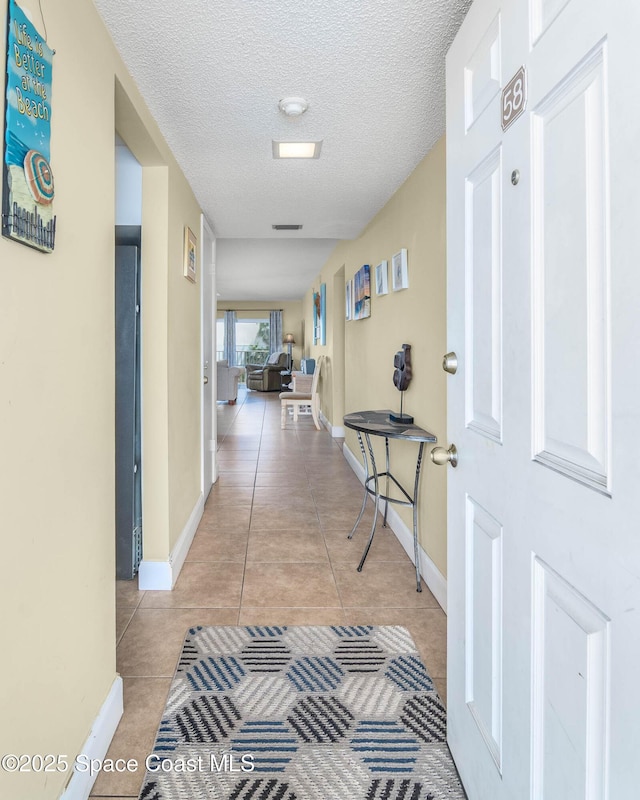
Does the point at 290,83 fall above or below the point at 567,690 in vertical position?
above

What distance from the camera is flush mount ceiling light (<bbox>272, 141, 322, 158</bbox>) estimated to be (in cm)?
220

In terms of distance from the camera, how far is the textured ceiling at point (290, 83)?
1360mm

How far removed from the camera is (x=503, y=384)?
37.8 inches

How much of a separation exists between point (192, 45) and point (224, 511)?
2695mm

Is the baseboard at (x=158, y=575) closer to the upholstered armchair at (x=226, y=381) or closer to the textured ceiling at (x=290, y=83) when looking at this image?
the textured ceiling at (x=290, y=83)

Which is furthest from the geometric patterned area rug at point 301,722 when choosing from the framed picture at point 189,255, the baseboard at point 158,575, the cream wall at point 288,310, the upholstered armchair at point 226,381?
the cream wall at point 288,310

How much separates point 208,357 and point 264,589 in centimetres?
194

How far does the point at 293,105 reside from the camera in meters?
1.83

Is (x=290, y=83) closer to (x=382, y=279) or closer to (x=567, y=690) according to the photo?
(x=382, y=279)

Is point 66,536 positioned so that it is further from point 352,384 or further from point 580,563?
point 352,384

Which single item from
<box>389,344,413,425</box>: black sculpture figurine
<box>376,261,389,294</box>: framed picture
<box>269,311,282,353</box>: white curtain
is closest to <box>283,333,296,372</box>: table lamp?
<box>269,311,282,353</box>: white curtain

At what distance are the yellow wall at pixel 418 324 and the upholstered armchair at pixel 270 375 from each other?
7421mm

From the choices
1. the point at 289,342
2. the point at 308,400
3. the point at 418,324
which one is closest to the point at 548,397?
the point at 418,324

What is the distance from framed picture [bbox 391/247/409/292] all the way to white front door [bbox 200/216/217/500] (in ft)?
4.17
